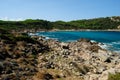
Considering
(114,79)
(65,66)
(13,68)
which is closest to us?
(114,79)

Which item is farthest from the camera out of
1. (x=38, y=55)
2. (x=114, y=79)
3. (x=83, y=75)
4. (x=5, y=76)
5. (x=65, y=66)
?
(x=38, y=55)

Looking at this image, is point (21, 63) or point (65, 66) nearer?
point (21, 63)

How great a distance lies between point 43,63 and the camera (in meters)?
34.2

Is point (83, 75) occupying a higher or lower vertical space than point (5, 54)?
lower

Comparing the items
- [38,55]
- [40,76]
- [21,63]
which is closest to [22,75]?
[40,76]

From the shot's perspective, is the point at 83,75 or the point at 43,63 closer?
the point at 83,75

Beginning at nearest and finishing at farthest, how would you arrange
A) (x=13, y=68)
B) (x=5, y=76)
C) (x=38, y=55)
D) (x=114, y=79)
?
(x=114, y=79) < (x=5, y=76) < (x=13, y=68) < (x=38, y=55)

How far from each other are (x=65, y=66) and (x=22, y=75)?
826cm

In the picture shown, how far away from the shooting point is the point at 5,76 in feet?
86.1

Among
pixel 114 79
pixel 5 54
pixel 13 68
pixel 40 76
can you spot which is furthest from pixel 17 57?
pixel 114 79

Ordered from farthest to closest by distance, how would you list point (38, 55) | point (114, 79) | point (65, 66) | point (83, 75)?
point (38, 55) < point (65, 66) < point (83, 75) < point (114, 79)

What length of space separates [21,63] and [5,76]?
5.78 metres

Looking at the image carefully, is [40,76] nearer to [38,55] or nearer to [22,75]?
[22,75]

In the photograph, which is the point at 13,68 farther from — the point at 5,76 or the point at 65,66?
the point at 65,66
